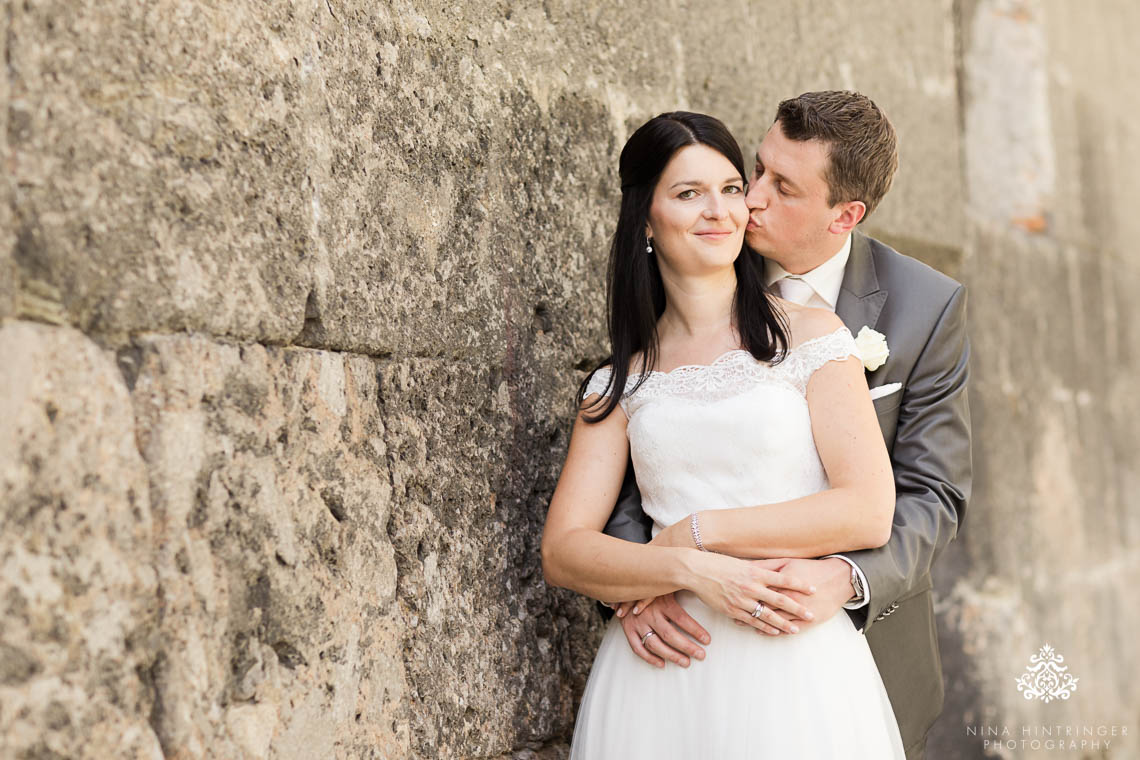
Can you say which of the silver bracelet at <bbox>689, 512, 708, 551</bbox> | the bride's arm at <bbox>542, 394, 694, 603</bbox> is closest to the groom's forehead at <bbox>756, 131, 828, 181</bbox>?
the bride's arm at <bbox>542, 394, 694, 603</bbox>

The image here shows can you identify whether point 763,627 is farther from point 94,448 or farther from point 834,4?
point 834,4

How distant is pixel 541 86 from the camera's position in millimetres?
2658

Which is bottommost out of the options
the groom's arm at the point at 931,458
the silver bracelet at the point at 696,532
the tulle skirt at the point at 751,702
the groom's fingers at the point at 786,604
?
the tulle skirt at the point at 751,702

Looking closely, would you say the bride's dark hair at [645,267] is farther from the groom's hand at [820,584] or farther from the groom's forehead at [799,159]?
the groom's hand at [820,584]

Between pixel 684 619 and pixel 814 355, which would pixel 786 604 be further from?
pixel 814 355

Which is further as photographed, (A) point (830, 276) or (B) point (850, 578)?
(A) point (830, 276)

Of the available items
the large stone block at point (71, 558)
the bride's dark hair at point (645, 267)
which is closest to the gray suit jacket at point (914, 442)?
the bride's dark hair at point (645, 267)

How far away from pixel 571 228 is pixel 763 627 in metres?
1.08

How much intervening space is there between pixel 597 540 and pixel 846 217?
3.16 feet

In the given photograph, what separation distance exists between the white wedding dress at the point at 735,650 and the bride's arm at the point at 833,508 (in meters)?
0.06

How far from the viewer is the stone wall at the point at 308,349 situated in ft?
4.92

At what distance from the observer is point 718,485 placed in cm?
228

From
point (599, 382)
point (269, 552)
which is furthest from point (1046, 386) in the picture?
point (269, 552)

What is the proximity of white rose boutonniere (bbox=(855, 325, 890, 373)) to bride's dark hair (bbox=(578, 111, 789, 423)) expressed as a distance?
0.20 meters
